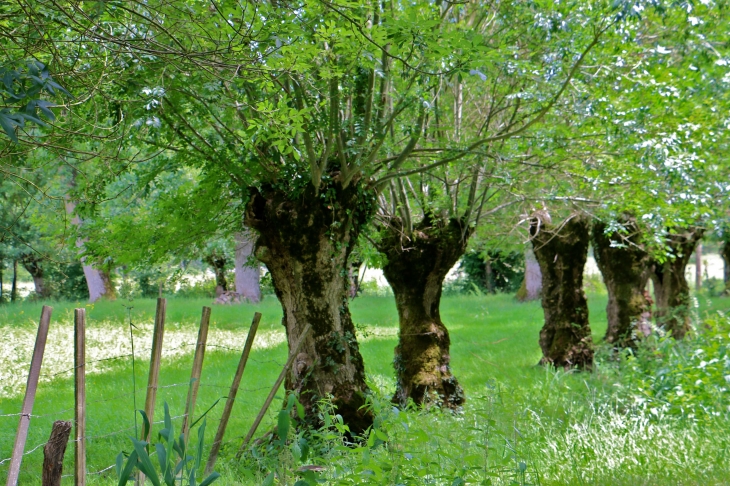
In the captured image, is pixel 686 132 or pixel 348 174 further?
pixel 686 132

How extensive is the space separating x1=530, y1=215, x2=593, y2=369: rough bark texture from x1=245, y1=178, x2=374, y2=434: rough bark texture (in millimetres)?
6685

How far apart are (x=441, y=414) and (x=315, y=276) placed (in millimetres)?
2117

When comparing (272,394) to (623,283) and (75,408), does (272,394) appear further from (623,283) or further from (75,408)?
(623,283)

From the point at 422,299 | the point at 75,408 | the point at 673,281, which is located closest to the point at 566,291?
the point at 422,299

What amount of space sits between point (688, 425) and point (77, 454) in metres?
5.36

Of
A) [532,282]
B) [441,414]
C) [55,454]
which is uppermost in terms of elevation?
[532,282]

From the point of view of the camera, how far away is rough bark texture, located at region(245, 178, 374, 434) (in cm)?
728

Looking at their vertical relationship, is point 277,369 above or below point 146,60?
below

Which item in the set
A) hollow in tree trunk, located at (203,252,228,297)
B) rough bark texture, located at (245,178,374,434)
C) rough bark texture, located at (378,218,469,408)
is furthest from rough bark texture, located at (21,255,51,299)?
rough bark texture, located at (245,178,374,434)

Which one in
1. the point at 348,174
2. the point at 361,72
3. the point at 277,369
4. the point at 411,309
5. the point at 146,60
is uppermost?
the point at 361,72

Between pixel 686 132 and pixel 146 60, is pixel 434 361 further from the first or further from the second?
pixel 146 60

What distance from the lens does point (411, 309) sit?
33.1 ft

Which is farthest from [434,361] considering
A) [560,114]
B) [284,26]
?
[284,26]

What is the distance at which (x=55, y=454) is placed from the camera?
3.50 m
